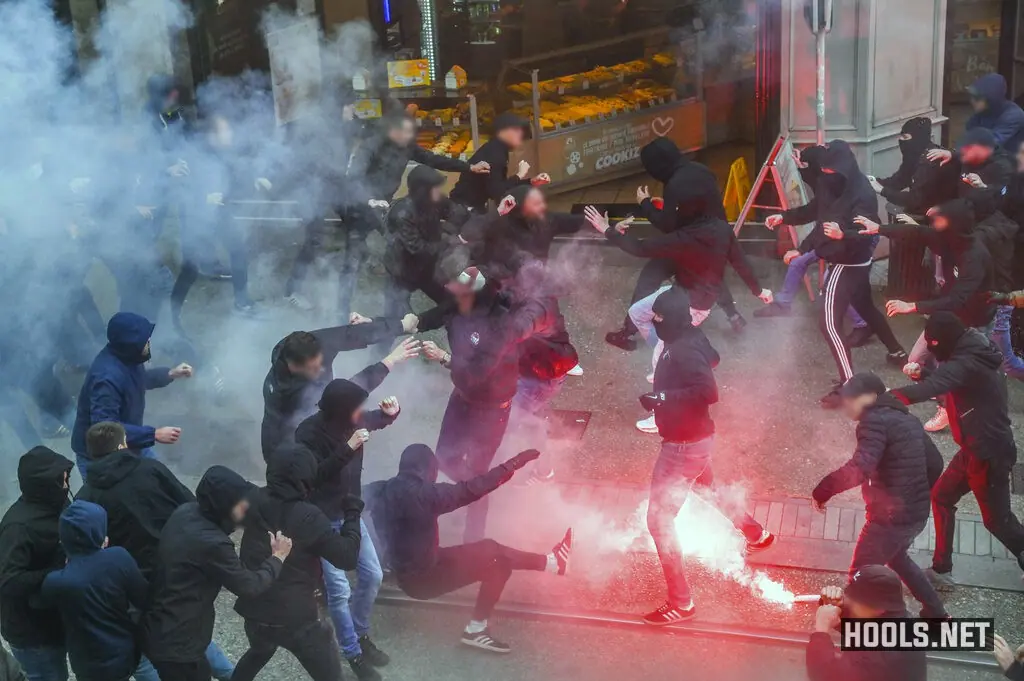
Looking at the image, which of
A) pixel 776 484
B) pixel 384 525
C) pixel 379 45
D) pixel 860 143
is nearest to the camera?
pixel 384 525

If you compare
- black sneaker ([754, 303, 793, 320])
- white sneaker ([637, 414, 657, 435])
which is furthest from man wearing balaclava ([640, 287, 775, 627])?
black sneaker ([754, 303, 793, 320])

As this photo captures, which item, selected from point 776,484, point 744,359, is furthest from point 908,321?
point 776,484

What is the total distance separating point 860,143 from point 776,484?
3.70m

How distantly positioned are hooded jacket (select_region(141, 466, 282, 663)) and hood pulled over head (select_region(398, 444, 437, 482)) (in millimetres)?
750

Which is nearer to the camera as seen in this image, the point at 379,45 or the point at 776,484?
the point at 776,484

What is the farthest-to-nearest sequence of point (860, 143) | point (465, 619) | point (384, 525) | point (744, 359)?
point (860, 143) → point (744, 359) → point (465, 619) → point (384, 525)

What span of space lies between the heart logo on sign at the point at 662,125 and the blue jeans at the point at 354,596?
24.2 ft

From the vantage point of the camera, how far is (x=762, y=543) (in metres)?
6.05

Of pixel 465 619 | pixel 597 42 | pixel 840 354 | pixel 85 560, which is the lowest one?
pixel 465 619

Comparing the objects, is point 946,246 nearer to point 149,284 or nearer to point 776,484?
point 776,484

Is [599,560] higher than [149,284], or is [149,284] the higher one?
[149,284]

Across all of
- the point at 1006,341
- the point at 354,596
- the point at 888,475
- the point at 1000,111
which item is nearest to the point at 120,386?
the point at 354,596

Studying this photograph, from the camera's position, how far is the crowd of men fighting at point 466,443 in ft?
15.2

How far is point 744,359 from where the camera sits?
27.2 feet
